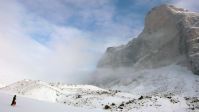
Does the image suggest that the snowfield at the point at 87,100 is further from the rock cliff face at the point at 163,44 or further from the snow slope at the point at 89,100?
the rock cliff face at the point at 163,44

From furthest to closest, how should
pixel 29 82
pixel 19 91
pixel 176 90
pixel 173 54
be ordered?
pixel 173 54
pixel 176 90
pixel 29 82
pixel 19 91

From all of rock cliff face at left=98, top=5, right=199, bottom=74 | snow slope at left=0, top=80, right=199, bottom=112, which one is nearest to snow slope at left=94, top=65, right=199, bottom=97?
rock cliff face at left=98, top=5, right=199, bottom=74

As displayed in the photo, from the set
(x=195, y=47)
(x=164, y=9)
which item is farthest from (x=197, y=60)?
(x=164, y=9)

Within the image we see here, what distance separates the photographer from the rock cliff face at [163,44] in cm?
10850

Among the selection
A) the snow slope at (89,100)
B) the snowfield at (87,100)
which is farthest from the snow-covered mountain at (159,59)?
the snow slope at (89,100)

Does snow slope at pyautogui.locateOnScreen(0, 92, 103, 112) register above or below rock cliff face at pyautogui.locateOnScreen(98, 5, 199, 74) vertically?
below

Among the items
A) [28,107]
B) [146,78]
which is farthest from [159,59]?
[28,107]

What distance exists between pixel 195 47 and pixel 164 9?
3435cm

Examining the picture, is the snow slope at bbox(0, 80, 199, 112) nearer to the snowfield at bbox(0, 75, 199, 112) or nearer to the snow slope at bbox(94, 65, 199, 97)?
the snowfield at bbox(0, 75, 199, 112)

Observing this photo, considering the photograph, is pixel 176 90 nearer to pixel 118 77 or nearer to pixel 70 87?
pixel 70 87

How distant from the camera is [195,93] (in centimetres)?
7938

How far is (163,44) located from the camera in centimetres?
12400

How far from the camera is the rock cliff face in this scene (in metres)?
108

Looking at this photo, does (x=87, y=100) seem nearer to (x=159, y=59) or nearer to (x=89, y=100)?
(x=89, y=100)
